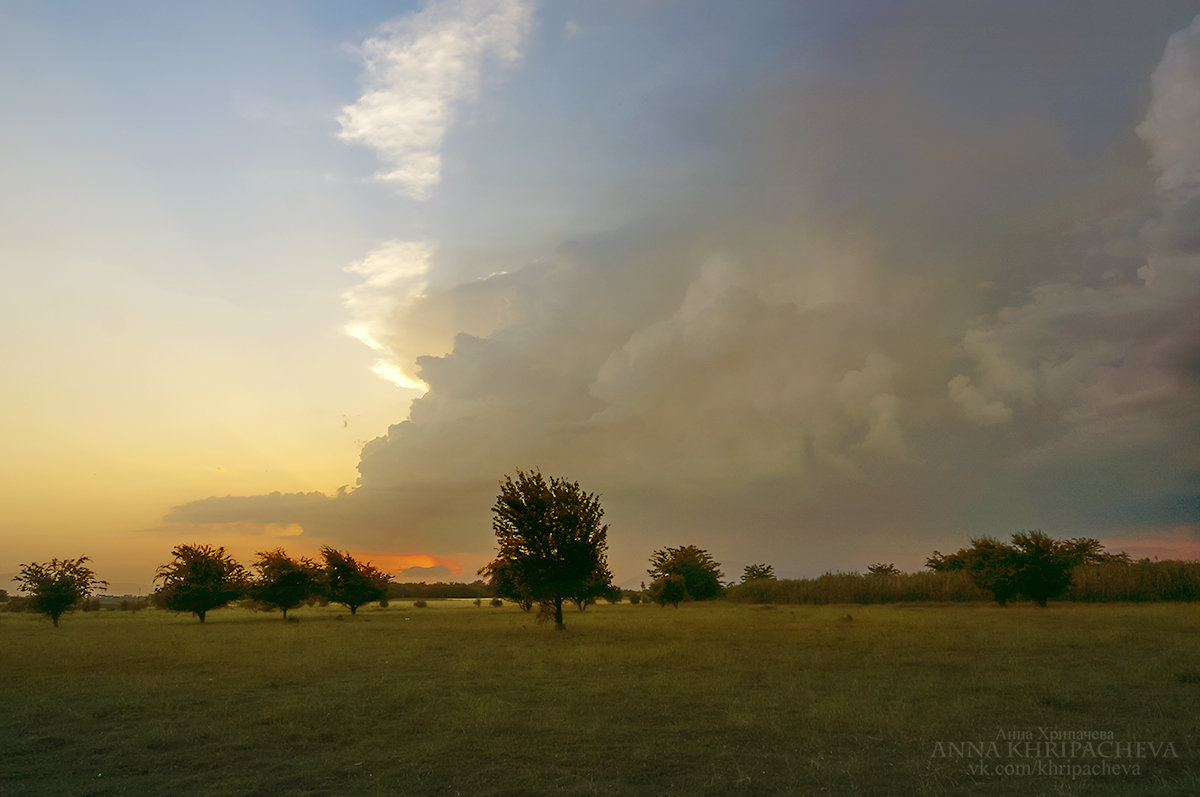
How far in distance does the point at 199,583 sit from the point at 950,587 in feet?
236

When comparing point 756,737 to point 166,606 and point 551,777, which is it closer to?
point 551,777

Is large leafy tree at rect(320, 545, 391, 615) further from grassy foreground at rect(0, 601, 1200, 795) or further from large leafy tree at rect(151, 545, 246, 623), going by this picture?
grassy foreground at rect(0, 601, 1200, 795)

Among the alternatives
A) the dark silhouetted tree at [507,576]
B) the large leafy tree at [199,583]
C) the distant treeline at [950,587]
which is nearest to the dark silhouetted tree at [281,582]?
the large leafy tree at [199,583]

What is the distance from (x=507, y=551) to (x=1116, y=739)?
32.2m

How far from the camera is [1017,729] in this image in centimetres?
1408

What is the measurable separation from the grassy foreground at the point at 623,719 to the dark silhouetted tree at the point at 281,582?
3628cm

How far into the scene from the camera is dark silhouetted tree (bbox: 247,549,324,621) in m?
64.9

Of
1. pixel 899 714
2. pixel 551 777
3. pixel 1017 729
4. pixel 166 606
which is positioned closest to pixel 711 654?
pixel 899 714

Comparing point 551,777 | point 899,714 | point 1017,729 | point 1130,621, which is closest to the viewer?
point 551,777

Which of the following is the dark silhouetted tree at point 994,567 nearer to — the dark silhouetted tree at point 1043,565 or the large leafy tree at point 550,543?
the dark silhouetted tree at point 1043,565

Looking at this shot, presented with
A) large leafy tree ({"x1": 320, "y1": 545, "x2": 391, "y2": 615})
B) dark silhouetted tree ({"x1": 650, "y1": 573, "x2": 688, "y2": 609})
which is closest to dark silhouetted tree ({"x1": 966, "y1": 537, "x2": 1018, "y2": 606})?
dark silhouetted tree ({"x1": 650, "y1": 573, "x2": 688, "y2": 609})

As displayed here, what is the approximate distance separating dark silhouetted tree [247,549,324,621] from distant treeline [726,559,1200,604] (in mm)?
52961

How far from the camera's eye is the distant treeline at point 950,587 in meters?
58.7

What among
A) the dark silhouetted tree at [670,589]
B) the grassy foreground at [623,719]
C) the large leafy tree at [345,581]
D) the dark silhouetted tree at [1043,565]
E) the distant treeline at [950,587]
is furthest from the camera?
the dark silhouetted tree at [670,589]
